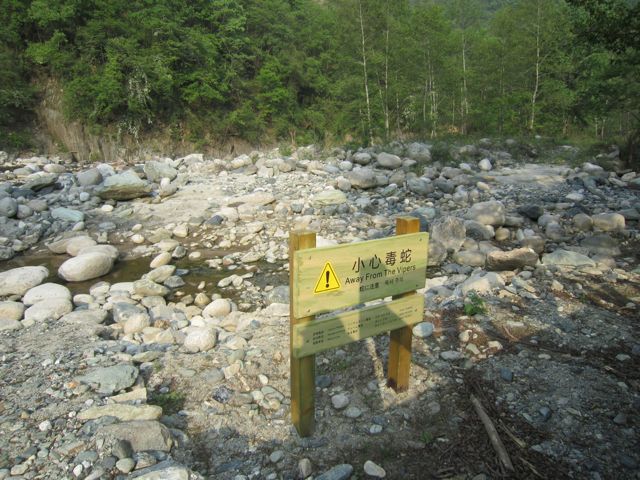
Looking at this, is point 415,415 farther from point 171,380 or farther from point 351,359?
point 171,380

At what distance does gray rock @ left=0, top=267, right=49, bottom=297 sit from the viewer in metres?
5.04

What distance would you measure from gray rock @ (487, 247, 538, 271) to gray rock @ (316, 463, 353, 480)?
11.5ft

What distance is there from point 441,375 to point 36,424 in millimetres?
2363

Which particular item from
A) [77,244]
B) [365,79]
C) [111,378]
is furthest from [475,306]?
[365,79]

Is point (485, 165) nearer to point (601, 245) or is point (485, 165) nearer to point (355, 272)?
point (601, 245)

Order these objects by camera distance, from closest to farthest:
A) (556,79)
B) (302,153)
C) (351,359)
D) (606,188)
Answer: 1. (351,359)
2. (606,188)
3. (302,153)
4. (556,79)

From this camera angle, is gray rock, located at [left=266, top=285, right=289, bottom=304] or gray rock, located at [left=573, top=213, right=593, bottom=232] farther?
gray rock, located at [left=573, top=213, right=593, bottom=232]

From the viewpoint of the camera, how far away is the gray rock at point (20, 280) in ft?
16.5

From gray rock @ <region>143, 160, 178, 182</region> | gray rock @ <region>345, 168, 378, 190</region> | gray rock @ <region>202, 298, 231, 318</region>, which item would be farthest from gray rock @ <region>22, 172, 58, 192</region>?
gray rock @ <region>202, 298, 231, 318</region>

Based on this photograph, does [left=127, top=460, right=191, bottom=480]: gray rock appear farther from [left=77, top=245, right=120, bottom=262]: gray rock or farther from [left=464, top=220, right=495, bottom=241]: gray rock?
[left=464, top=220, right=495, bottom=241]: gray rock

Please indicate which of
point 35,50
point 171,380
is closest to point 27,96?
point 35,50

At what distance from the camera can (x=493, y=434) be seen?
218 cm

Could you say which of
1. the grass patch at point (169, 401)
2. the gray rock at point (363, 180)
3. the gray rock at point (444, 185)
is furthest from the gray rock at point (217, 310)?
the gray rock at point (444, 185)

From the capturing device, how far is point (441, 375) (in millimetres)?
2775
